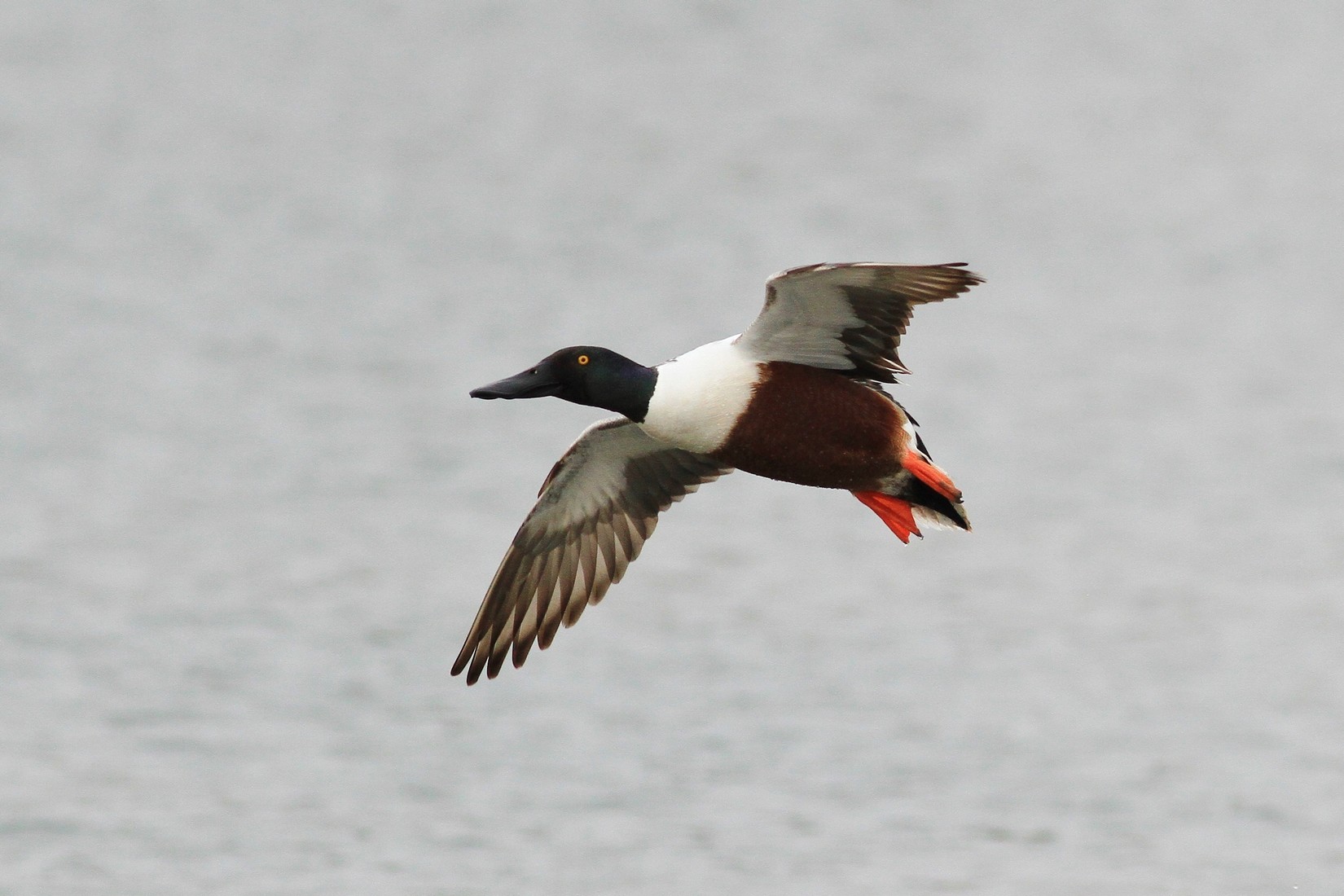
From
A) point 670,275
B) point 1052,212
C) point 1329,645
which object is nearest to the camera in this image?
point 1329,645

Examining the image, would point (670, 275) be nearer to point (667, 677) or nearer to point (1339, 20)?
point (667, 677)

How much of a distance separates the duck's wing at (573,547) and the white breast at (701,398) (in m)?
1.05

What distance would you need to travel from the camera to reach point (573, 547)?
9109mm

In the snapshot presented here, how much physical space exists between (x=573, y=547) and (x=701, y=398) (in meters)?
Result: 1.50

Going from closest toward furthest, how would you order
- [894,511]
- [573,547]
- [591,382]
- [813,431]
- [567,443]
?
1. [813,431]
2. [591,382]
3. [894,511]
4. [573,547]
5. [567,443]

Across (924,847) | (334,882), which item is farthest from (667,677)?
(334,882)

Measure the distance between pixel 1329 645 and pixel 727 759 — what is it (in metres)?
4.63

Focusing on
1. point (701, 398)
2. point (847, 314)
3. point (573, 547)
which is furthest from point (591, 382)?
point (573, 547)

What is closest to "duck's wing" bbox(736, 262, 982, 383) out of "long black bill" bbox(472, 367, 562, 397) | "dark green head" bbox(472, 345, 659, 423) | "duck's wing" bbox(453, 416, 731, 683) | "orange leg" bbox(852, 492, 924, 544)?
"dark green head" bbox(472, 345, 659, 423)

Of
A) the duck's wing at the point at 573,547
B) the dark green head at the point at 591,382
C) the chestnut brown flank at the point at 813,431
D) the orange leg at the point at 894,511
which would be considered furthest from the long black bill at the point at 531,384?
the orange leg at the point at 894,511

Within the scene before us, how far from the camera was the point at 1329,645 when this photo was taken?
14.3 m

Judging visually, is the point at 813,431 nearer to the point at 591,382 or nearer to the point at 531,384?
the point at 591,382

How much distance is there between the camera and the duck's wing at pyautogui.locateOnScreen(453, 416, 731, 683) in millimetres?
9016

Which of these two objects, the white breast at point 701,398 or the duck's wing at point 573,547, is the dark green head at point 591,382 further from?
the duck's wing at point 573,547
